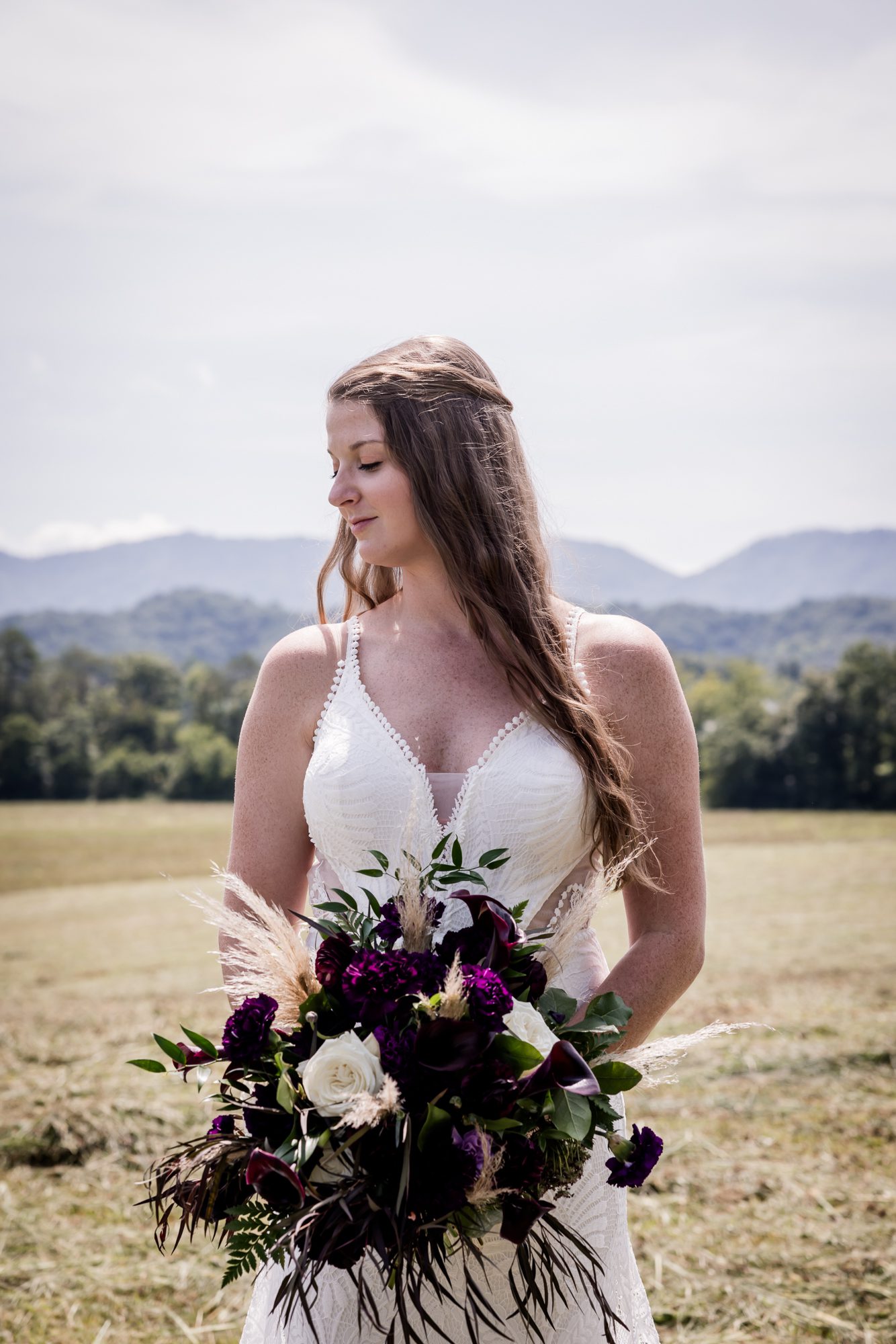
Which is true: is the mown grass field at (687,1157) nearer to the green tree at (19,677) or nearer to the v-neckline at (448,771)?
the v-neckline at (448,771)

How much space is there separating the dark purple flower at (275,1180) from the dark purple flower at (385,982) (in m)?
0.21

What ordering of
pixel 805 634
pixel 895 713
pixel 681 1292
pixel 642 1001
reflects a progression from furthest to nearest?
1. pixel 805 634
2. pixel 895 713
3. pixel 681 1292
4. pixel 642 1001

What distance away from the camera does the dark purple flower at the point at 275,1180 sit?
1.42 meters

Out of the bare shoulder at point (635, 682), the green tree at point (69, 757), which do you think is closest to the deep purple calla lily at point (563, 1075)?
the bare shoulder at point (635, 682)

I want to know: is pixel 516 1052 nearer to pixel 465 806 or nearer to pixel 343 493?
pixel 465 806

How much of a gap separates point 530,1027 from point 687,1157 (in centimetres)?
381

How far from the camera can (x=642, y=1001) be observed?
220cm

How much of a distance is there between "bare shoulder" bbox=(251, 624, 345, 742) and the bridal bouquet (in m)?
0.75

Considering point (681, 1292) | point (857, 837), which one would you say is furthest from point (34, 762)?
point (681, 1292)

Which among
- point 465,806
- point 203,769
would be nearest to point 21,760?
point 203,769

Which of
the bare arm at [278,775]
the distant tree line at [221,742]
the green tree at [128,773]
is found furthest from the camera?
the green tree at [128,773]

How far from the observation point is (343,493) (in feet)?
7.42

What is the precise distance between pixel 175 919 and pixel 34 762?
1344 centimetres

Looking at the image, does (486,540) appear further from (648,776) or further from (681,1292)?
(681,1292)
